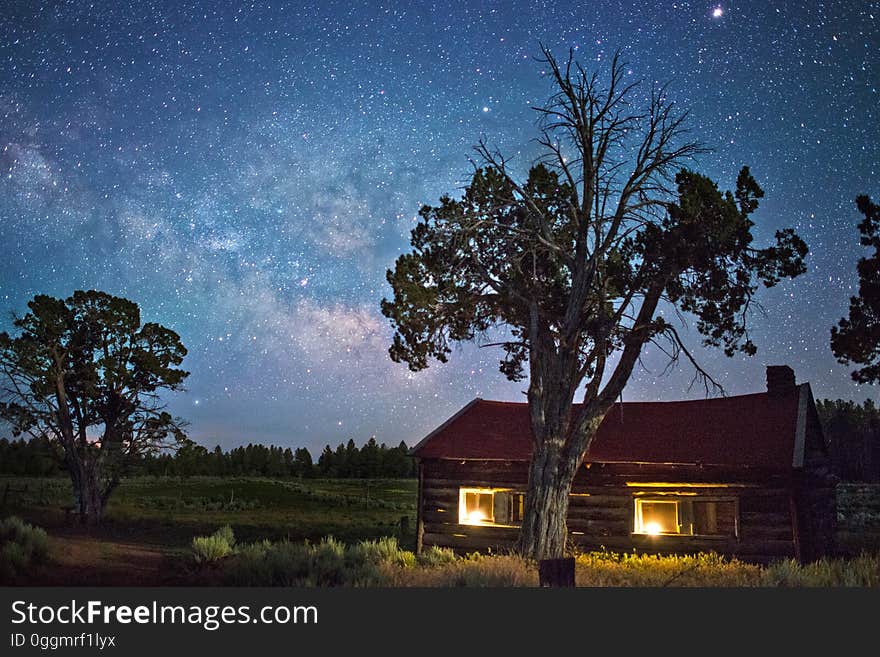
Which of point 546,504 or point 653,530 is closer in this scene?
point 546,504

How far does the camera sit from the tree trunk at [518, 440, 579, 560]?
56.5 ft

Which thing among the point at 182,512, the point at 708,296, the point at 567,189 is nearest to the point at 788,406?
the point at 708,296

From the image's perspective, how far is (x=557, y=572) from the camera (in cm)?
930

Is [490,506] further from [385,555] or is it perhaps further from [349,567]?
[349,567]

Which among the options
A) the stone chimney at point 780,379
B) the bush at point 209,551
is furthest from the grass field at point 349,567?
the stone chimney at point 780,379

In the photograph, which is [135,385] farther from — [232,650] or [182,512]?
[232,650]

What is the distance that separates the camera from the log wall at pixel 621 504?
18797 mm

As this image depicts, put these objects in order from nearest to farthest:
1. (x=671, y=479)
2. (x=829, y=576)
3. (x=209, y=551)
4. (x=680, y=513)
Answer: (x=829, y=576) → (x=209, y=551) → (x=680, y=513) → (x=671, y=479)

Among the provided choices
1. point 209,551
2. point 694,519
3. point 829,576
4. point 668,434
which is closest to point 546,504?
point 694,519

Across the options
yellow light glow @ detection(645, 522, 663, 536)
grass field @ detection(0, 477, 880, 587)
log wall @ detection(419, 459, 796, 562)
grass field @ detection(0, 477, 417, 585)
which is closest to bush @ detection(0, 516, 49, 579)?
grass field @ detection(0, 477, 880, 587)

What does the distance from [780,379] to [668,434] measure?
14.1 feet

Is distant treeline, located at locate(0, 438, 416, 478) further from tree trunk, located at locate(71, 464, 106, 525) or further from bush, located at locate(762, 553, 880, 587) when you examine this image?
bush, located at locate(762, 553, 880, 587)

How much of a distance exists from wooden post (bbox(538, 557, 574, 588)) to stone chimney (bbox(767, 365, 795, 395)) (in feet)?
52.0

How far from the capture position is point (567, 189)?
787 inches
